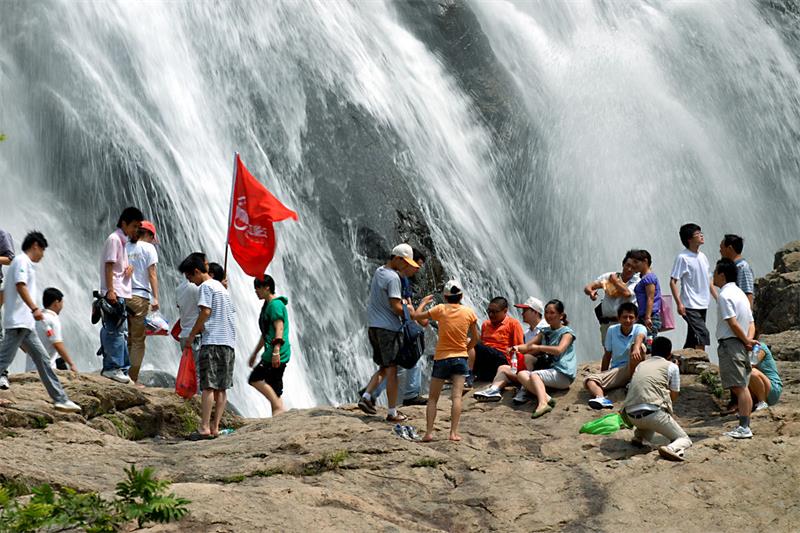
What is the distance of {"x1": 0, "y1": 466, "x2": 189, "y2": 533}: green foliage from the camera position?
7.09m

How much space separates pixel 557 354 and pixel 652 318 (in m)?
1.09

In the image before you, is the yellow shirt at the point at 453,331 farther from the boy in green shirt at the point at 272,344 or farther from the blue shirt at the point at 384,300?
the boy in green shirt at the point at 272,344

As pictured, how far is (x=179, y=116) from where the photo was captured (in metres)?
19.9

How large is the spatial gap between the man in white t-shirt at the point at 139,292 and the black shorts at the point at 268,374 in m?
1.23

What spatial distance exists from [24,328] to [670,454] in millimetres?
5140

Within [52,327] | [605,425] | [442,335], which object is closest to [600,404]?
[605,425]

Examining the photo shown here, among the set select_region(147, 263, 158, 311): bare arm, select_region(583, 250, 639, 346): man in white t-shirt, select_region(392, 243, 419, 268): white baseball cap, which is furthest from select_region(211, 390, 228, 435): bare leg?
select_region(583, 250, 639, 346): man in white t-shirt

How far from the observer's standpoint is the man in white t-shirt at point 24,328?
10.2 metres

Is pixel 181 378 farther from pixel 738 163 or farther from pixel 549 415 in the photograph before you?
pixel 738 163

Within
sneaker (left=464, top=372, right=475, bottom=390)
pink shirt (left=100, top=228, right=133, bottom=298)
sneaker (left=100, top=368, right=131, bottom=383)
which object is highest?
pink shirt (left=100, top=228, right=133, bottom=298)

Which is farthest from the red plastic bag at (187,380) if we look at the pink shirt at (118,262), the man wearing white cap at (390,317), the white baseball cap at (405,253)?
the white baseball cap at (405,253)

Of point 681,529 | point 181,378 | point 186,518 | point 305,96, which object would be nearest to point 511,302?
point 305,96

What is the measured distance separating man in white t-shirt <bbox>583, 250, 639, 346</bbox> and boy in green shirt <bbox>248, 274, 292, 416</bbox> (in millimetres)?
3129

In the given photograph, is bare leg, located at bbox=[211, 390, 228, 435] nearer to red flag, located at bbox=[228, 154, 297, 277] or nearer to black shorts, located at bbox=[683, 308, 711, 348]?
red flag, located at bbox=[228, 154, 297, 277]
